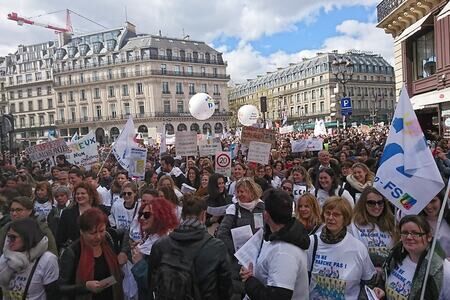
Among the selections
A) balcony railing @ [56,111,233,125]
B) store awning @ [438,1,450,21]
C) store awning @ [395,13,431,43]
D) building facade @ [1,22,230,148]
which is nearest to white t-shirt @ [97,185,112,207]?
store awning @ [438,1,450,21]

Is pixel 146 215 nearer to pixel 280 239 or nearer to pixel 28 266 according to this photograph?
pixel 28 266

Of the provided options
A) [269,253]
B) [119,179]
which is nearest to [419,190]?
[269,253]

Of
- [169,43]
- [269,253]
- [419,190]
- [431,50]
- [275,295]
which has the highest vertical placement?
[169,43]

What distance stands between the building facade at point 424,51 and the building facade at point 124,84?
5411 cm

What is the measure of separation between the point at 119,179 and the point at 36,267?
12.9 feet

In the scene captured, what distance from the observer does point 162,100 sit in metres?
74.9

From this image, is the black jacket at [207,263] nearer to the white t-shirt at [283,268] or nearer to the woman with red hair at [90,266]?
the white t-shirt at [283,268]

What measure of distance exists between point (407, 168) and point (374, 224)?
2.28ft

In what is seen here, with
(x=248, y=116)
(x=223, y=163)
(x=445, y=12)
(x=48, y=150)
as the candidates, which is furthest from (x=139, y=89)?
(x=223, y=163)

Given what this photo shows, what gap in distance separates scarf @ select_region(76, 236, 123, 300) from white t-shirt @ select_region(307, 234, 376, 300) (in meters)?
1.54

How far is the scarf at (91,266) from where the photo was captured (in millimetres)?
3541

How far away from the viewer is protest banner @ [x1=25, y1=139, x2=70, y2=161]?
11444 millimetres

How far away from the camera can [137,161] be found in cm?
926

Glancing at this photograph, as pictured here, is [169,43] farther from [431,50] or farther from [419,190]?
[419,190]
